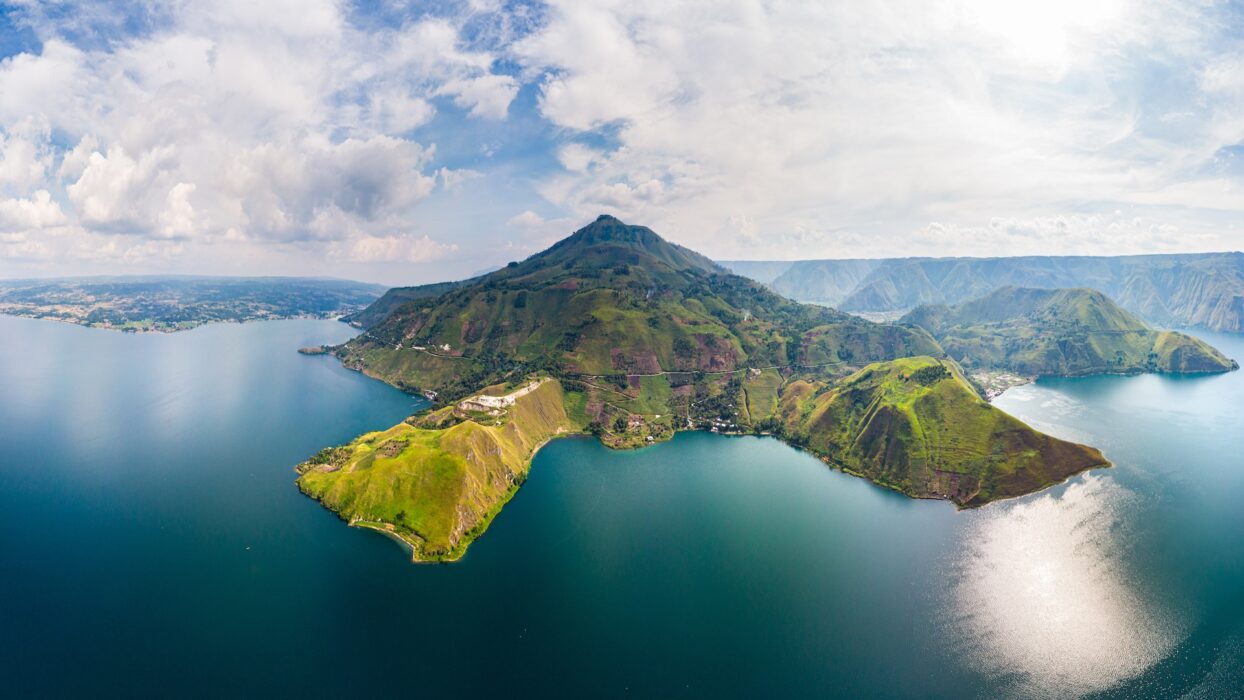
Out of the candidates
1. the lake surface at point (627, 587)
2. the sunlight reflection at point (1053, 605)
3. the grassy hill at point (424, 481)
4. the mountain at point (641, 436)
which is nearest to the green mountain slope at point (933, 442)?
the mountain at point (641, 436)

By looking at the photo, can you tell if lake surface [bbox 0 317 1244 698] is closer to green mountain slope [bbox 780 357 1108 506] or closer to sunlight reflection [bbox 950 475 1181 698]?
sunlight reflection [bbox 950 475 1181 698]

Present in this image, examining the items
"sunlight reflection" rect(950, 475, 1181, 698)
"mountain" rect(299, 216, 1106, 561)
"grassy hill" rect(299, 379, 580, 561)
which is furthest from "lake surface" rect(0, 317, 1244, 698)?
"mountain" rect(299, 216, 1106, 561)

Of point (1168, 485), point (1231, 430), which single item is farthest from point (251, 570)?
point (1231, 430)

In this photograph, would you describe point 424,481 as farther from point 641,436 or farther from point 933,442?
point 933,442

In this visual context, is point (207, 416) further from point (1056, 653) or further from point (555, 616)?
point (1056, 653)

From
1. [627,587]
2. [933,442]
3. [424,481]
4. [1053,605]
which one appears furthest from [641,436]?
[1053,605]

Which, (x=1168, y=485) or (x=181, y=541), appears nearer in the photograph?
(x=181, y=541)
